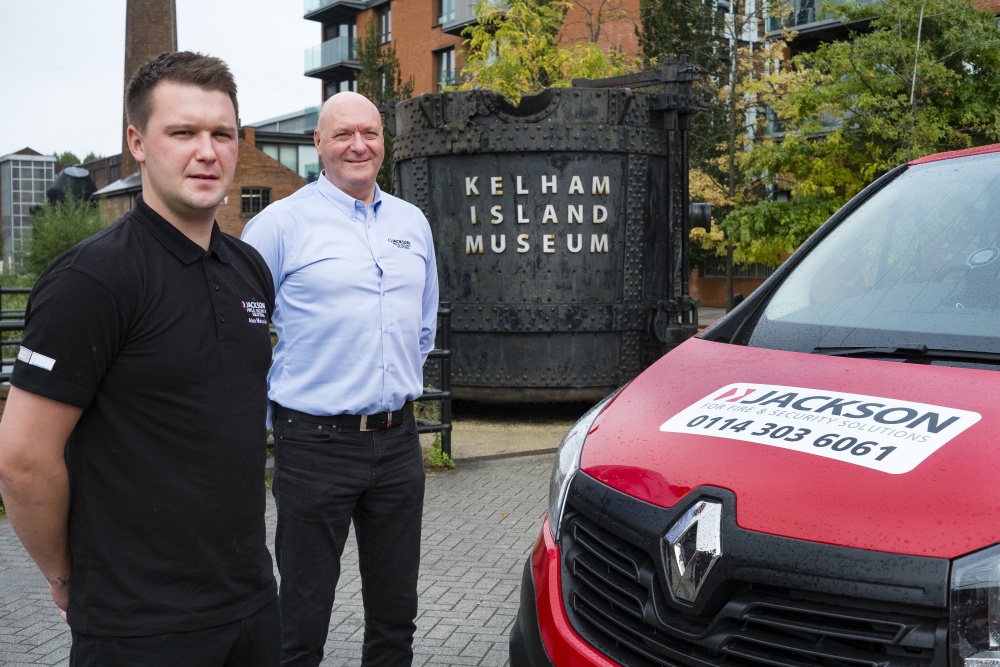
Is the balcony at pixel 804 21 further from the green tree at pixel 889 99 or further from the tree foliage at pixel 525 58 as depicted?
the tree foliage at pixel 525 58

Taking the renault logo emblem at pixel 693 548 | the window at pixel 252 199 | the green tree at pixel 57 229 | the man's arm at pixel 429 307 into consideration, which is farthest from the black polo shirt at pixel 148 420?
the window at pixel 252 199

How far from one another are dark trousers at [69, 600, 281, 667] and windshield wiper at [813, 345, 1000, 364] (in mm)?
1567

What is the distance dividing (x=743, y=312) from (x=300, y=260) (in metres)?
1.37

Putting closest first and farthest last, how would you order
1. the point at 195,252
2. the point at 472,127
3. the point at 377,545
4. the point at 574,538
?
the point at 195,252
the point at 574,538
the point at 377,545
the point at 472,127

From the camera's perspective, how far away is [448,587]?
209 inches

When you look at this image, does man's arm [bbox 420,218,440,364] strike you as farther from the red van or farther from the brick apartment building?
the brick apartment building

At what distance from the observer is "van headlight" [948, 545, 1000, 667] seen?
6.17ft

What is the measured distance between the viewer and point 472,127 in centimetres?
940

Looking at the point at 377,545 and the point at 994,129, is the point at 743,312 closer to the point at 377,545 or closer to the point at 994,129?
the point at 377,545

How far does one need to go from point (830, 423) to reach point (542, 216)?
7.11 m

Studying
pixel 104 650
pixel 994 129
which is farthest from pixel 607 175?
pixel 994 129

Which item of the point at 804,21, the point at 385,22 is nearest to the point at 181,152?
the point at 804,21

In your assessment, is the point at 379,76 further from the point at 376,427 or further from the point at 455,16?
the point at 376,427

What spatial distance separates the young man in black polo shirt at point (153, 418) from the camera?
6.73 ft
